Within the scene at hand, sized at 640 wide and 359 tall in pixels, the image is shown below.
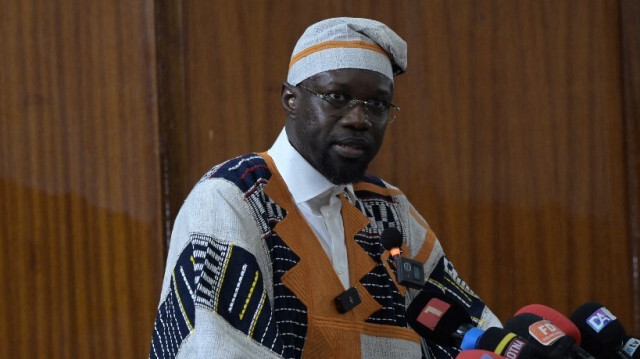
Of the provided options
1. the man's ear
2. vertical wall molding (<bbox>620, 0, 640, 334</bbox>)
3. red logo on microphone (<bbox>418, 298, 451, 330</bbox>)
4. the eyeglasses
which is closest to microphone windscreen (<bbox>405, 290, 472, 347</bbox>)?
red logo on microphone (<bbox>418, 298, 451, 330</bbox>)

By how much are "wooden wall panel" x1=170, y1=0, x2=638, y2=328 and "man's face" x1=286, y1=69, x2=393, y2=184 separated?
1041 millimetres

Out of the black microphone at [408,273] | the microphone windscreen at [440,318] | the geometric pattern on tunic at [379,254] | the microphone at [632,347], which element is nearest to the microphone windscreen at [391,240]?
the black microphone at [408,273]

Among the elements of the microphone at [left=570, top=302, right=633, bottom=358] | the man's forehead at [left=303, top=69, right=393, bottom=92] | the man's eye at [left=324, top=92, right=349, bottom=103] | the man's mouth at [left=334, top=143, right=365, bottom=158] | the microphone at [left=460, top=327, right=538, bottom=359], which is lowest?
the microphone at [left=570, top=302, right=633, bottom=358]

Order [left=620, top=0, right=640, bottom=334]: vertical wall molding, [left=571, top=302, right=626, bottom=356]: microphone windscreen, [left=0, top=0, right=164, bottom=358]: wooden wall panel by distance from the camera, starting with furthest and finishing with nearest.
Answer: [left=620, top=0, right=640, bottom=334]: vertical wall molding < [left=0, top=0, right=164, bottom=358]: wooden wall panel < [left=571, top=302, right=626, bottom=356]: microphone windscreen

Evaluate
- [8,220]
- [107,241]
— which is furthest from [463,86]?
[8,220]

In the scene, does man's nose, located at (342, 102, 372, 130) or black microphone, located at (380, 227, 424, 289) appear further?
man's nose, located at (342, 102, 372, 130)

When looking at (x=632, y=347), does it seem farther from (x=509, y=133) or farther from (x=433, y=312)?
(x=509, y=133)

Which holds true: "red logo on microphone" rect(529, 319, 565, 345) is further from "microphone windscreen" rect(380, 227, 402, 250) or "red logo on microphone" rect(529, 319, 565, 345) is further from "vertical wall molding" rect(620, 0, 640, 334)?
"vertical wall molding" rect(620, 0, 640, 334)

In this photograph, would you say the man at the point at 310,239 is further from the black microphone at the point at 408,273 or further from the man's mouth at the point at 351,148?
the black microphone at the point at 408,273

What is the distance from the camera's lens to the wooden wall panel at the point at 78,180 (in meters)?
3.03

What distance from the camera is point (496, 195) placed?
3.35m

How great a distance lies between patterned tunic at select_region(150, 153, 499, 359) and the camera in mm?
1826

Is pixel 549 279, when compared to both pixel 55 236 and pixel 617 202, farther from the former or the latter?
pixel 55 236

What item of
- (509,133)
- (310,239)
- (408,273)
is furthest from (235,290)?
(509,133)
